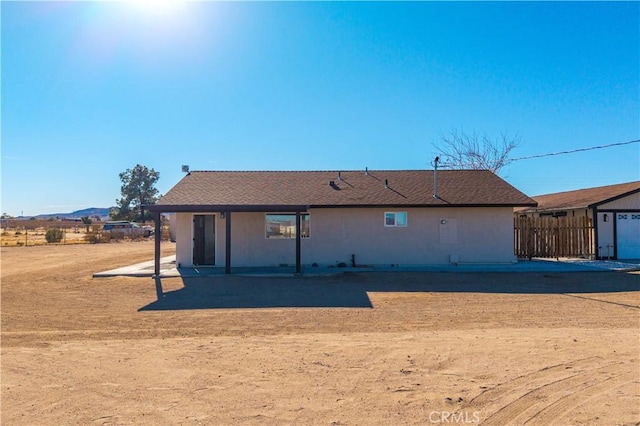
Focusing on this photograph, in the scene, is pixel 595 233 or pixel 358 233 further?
pixel 595 233

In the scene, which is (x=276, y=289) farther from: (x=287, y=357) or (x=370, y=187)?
(x=370, y=187)

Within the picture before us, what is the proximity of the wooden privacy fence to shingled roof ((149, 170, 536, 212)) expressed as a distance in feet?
6.84

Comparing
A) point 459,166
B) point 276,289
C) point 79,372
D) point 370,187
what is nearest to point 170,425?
point 79,372

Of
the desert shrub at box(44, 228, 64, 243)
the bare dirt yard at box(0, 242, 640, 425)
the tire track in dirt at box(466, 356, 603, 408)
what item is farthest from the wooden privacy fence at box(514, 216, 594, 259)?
the desert shrub at box(44, 228, 64, 243)

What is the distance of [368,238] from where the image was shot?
56.9ft

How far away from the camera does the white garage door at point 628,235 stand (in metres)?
19.3

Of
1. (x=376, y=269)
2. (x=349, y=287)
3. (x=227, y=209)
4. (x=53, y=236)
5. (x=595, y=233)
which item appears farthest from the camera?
(x=53, y=236)

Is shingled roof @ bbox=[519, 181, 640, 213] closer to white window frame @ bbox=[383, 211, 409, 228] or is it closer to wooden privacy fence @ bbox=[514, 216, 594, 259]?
wooden privacy fence @ bbox=[514, 216, 594, 259]

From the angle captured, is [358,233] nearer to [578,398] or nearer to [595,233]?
[595,233]

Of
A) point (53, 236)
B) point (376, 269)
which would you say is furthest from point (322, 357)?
point (53, 236)

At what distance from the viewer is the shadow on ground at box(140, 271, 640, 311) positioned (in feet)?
35.3

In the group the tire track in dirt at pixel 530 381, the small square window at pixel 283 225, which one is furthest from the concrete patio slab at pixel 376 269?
the tire track in dirt at pixel 530 381
